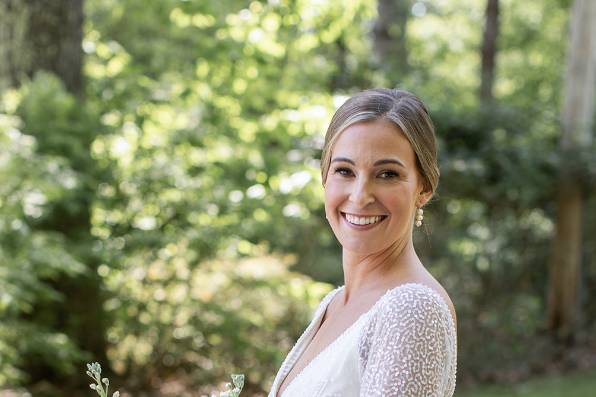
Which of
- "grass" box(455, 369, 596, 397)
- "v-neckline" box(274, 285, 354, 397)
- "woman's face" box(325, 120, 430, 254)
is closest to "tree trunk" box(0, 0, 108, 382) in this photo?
"v-neckline" box(274, 285, 354, 397)

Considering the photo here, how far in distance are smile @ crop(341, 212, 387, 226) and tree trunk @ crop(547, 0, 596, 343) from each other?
401 inches

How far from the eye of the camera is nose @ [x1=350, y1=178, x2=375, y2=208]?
5.58 feet

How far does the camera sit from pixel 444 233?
1107cm

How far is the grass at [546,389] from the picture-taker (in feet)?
31.7

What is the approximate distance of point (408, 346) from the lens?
4.88ft

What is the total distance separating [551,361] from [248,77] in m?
6.53

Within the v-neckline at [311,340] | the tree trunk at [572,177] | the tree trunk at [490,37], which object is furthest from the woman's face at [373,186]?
the tree trunk at [490,37]

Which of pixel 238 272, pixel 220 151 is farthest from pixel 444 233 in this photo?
pixel 220 151

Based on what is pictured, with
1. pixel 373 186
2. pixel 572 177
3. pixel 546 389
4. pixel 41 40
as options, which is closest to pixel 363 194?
pixel 373 186

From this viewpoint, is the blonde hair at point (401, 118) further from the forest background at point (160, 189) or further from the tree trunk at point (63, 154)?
the tree trunk at point (63, 154)

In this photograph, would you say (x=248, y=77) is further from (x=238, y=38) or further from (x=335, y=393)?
(x=335, y=393)

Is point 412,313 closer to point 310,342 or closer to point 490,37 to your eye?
point 310,342

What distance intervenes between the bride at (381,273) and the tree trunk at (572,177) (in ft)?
33.3

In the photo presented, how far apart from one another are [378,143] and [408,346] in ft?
1.27
